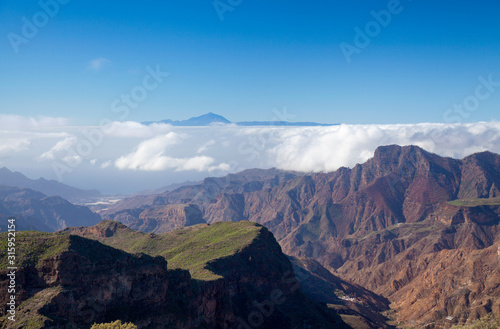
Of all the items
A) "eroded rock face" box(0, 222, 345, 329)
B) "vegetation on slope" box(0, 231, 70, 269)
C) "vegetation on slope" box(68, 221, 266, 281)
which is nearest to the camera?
"eroded rock face" box(0, 222, 345, 329)

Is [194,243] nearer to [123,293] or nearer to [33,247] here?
[123,293]

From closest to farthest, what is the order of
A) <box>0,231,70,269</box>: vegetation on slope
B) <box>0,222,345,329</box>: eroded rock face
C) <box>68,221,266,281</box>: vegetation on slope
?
1. <box>0,222,345,329</box>: eroded rock face
2. <box>0,231,70,269</box>: vegetation on slope
3. <box>68,221,266,281</box>: vegetation on slope

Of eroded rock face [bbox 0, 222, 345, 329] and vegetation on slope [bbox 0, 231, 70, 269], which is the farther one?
vegetation on slope [bbox 0, 231, 70, 269]

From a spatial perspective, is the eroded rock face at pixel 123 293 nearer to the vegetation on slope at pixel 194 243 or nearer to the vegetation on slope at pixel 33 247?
the vegetation on slope at pixel 33 247

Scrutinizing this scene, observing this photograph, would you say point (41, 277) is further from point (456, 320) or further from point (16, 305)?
point (456, 320)

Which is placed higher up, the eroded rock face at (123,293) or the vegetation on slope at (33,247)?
the vegetation on slope at (33,247)

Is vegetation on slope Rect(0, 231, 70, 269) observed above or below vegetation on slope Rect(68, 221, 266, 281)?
above

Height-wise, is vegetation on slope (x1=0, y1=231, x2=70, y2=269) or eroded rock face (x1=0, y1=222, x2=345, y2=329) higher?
vegetation on slope (x1=0, y1=231, x2=70, y2=269)

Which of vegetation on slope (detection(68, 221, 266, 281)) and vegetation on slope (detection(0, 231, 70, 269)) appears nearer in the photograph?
vegetation on slope (detection(0, 231, 70, 269))

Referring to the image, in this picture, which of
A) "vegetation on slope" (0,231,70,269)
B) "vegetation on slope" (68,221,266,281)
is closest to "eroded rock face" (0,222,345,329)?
"vegetation on slope" (0,231,70,269)

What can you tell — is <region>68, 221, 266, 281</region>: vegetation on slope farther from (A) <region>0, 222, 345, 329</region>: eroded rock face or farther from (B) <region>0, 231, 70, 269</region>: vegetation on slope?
(B) <region>0, 231, 70, 269</region>: vegetation on slope

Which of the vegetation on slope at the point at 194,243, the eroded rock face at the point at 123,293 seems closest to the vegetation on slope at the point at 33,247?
the eroded rock face at the point at 123,293
